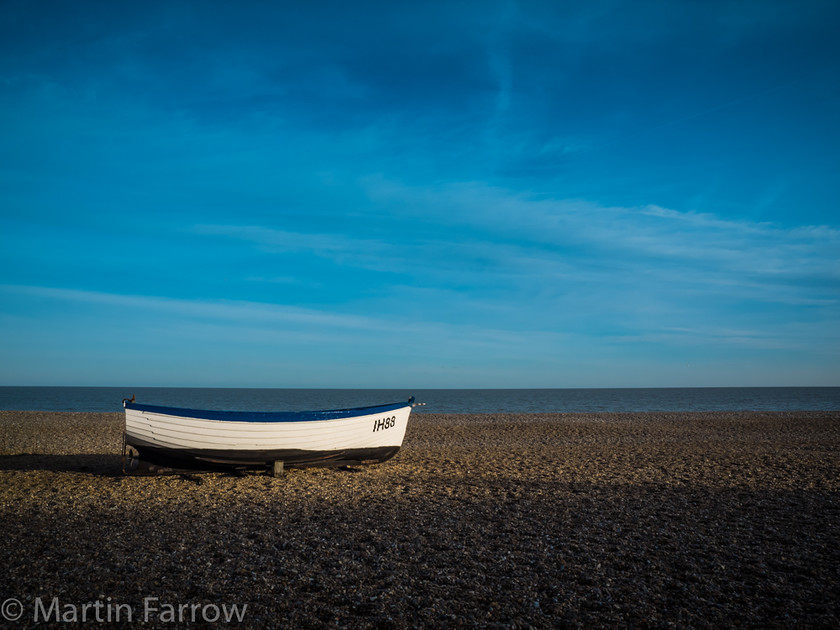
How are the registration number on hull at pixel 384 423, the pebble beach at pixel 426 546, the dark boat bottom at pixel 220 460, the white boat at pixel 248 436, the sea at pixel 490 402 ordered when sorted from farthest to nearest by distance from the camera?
1. the sea at pixel 490 402
2. the registration number on hull at pixel 384 423
3. the dark boat bottom at pixel 220 460
4. the white boat at pixel 248 436
5. the pebble beach at pixel 426 546

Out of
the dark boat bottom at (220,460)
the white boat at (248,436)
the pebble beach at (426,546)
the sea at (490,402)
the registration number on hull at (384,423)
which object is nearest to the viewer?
the pebble beach at (426,546)

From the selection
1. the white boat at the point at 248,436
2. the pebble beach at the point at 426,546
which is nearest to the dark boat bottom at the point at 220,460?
the white boat at the point at 248,436

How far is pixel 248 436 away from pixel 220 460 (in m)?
0.81

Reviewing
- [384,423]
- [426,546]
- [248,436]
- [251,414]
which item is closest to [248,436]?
[248,436]

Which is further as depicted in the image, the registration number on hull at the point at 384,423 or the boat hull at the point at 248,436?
the registration number on hull at the point at 384,423

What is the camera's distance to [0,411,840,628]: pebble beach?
5188mm

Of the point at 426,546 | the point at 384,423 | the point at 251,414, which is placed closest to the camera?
the point at 426,546

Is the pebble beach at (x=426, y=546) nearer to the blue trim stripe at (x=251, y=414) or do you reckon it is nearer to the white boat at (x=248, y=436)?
the white boat at (x=248, y=436)

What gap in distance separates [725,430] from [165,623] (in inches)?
1045

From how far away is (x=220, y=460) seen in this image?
Answer: 37.6 ft

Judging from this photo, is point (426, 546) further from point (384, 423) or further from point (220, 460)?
point (220, 460)

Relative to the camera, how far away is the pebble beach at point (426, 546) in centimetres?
519

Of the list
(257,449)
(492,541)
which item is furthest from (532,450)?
(492,541)

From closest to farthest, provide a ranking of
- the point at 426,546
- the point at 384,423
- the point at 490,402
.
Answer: the point at 426,546
the point at 384,423
the point at 490,402
